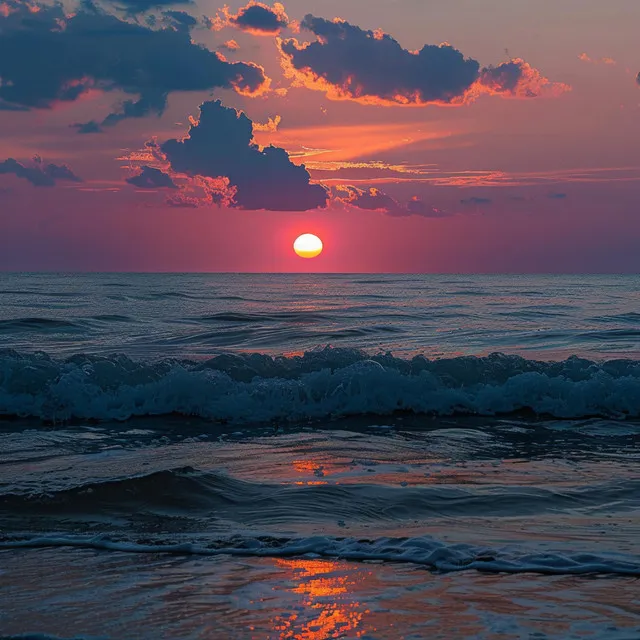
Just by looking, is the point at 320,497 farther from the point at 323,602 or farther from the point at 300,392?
the point at 300,392

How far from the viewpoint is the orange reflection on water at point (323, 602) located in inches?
167

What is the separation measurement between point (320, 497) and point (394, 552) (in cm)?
161

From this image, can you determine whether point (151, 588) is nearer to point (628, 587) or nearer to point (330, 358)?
point (628, 587)

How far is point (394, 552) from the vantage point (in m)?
5.64

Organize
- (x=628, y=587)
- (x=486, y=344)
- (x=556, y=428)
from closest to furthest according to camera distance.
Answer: (x=628, y=587)
(x=556, y=428)
(x=486, y=344)

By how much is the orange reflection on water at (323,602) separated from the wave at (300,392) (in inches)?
279

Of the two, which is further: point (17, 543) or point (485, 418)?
point (485, 418)

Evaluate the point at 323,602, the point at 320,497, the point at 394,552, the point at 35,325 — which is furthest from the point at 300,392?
the point at 35,325

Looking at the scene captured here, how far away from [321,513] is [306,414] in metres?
5.95

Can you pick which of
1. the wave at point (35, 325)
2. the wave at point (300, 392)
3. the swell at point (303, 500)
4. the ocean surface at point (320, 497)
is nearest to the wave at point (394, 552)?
the ocean surface at point (320, 497)

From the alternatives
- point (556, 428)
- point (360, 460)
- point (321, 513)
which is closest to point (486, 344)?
point (556, 428)

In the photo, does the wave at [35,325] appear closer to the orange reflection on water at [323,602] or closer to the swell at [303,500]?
the swell at [303,500]

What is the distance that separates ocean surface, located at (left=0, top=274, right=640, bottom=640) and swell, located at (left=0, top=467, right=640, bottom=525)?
0.03 m

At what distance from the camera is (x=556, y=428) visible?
1145 centimetres
